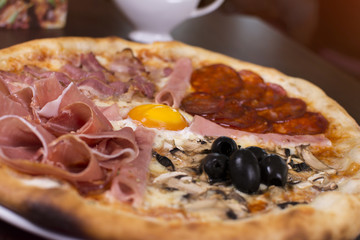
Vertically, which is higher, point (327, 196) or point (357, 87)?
point (327, 196)

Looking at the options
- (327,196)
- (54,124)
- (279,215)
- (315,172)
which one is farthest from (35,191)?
(315,172)

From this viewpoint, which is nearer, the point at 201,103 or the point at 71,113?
the point at 71,113

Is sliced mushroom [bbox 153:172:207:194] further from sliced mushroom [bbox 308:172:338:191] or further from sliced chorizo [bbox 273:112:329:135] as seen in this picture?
sliced chorizo [bbox 273:112:329:135]

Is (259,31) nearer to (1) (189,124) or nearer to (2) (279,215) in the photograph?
(1) (189,124)

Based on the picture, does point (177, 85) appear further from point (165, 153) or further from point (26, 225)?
point (26, 225)

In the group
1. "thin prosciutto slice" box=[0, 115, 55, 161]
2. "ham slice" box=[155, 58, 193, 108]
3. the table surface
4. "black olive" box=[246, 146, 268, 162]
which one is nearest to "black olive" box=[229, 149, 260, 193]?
"black olive" box=[246, 146, 268, 162]

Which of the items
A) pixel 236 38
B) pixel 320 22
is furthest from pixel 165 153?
pixel 320 22
